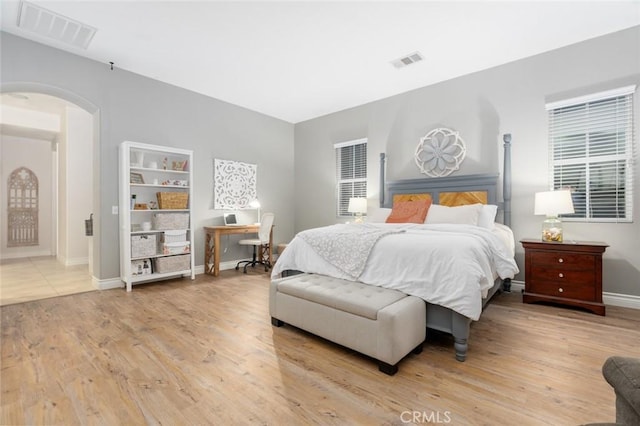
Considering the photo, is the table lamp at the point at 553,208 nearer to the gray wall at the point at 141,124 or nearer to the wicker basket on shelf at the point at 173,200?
the gray wall at the point at 141,124

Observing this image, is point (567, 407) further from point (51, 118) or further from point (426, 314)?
point (51, 118)

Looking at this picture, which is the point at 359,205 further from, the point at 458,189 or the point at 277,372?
the point at 277,372

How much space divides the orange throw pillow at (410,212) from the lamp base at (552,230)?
4.12 feet

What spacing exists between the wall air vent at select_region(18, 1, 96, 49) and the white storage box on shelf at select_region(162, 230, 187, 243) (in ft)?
7.97

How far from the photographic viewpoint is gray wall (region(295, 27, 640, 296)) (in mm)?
3123

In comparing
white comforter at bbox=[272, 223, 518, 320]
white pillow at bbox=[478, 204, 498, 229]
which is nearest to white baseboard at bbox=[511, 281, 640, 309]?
white pillow at bbox=[478, 204, 498, 229]

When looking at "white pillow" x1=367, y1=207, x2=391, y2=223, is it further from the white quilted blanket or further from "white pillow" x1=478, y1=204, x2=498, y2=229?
the white quilted blanket

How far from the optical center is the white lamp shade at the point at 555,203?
9.87 feet

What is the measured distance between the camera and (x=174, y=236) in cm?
416

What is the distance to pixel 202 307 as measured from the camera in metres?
3.09

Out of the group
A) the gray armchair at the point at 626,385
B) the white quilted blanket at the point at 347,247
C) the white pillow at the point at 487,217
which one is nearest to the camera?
the gray armchair at the point at 626,385

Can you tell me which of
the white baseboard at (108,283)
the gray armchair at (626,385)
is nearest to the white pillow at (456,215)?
the gray armchair at (626,385)

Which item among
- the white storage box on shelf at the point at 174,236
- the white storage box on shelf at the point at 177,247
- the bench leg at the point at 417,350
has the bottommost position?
the bench leg at the point at 417,350

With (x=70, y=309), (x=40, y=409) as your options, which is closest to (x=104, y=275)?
(x=70, y=309)
